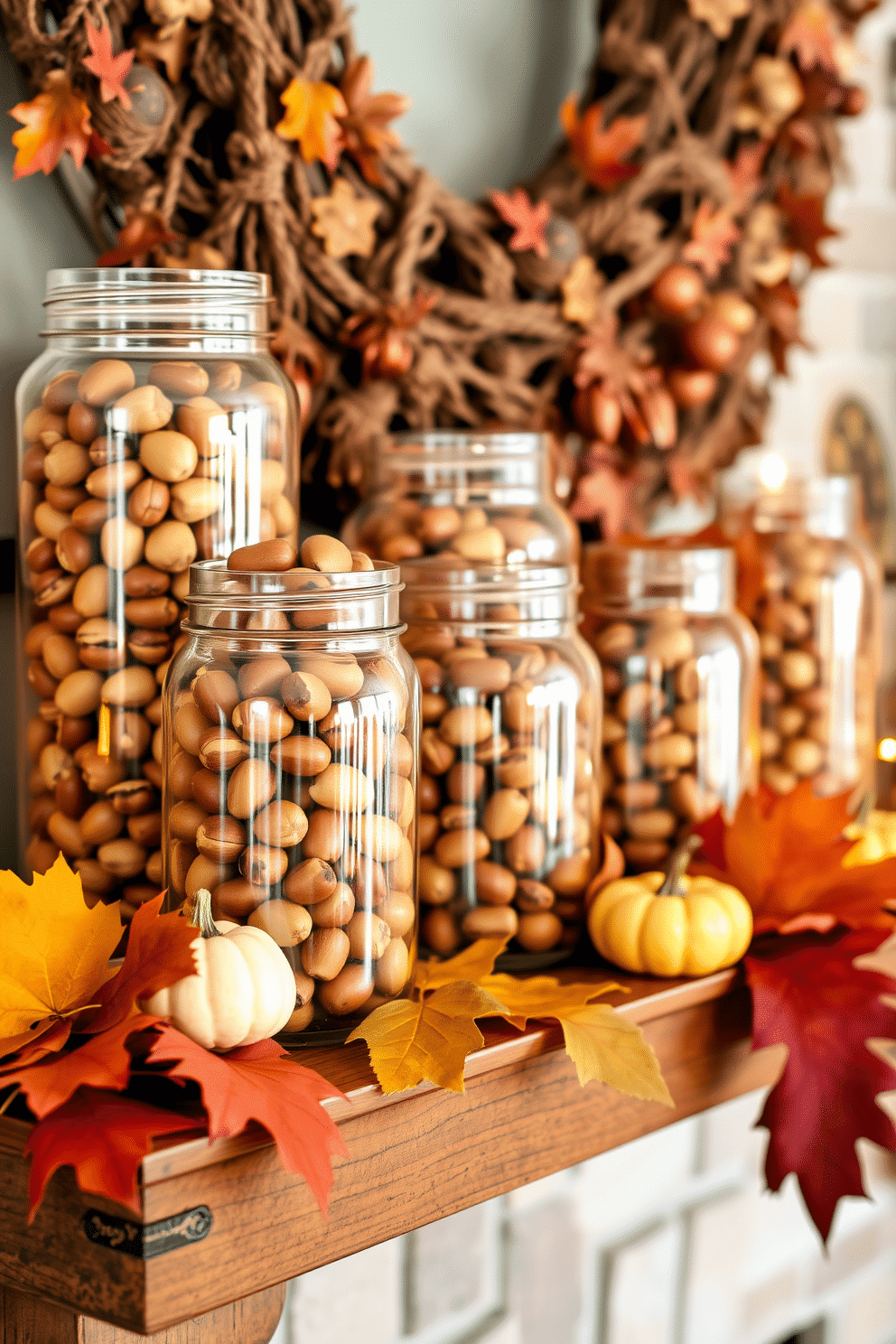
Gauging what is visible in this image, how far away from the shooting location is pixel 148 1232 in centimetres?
43

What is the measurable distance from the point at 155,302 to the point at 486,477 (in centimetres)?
22

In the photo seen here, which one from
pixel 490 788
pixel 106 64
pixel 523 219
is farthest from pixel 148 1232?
pixel 523 219

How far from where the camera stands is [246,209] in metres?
0.70

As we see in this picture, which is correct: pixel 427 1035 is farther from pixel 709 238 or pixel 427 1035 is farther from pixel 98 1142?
pixel 709 238

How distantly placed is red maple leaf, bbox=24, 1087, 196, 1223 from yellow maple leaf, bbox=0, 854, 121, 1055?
0.14ft

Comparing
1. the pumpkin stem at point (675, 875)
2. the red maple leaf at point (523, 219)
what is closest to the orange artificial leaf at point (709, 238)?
the red maple leaf at point (523, 219)

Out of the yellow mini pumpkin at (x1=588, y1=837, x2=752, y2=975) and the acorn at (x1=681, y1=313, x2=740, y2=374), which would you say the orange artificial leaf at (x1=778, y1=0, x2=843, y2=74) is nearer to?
the acorn at (x1=681, y1=313, x2=740, y2=374)

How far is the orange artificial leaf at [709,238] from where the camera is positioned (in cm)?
89

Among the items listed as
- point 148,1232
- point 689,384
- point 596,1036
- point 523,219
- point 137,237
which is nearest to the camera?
point 148,1232

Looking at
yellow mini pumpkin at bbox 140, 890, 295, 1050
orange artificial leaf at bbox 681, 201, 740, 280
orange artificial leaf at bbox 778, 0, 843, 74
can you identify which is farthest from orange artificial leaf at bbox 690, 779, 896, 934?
orange artificial leaf at bbox 778, 0, 843, 74

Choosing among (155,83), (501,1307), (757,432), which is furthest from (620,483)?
(501,1307)

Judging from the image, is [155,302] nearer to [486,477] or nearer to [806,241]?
[486,477]

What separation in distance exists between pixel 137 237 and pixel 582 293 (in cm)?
31

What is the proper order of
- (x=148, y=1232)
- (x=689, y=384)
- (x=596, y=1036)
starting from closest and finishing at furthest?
(x=148, y=1232) < (x=596, y=1036) < (x=689, y=384)
